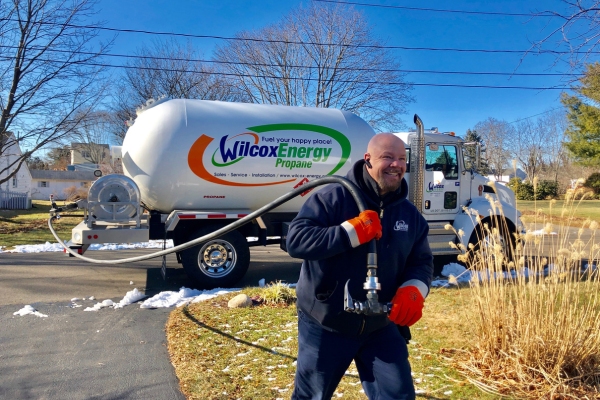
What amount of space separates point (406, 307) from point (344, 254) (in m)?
0.40

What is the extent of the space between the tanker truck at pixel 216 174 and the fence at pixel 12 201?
22.9 m

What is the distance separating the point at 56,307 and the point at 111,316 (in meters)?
0.98

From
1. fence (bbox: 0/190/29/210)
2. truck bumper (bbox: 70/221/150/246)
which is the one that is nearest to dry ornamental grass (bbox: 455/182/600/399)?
truck bumper (bbox: 70/221/150/246)

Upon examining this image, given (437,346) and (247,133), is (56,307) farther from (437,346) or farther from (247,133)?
(437,346)

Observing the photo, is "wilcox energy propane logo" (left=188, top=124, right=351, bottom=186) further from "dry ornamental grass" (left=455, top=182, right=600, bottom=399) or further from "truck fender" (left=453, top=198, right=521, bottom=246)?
"dry ornamental grass" (left=455, top=182, right=600, bottom=399)

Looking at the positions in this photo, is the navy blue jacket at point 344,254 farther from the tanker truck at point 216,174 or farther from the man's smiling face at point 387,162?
the tanker truck at point 216,174

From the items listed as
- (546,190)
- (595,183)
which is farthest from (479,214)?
(595,183)

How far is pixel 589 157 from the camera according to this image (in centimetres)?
2786

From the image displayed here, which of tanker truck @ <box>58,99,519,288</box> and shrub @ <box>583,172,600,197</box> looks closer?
tanker truck @ <box>58,99,519,288</box>

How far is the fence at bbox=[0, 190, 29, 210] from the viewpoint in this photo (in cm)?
2686

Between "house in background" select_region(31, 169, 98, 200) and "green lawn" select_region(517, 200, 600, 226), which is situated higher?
"house in background" select_region(31, 169, 98, 200)

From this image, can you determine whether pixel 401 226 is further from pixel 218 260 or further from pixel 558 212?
pixel 218 260

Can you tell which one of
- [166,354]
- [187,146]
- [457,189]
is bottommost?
[166,354]

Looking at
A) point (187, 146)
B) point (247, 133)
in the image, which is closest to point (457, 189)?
point (247, 133)
